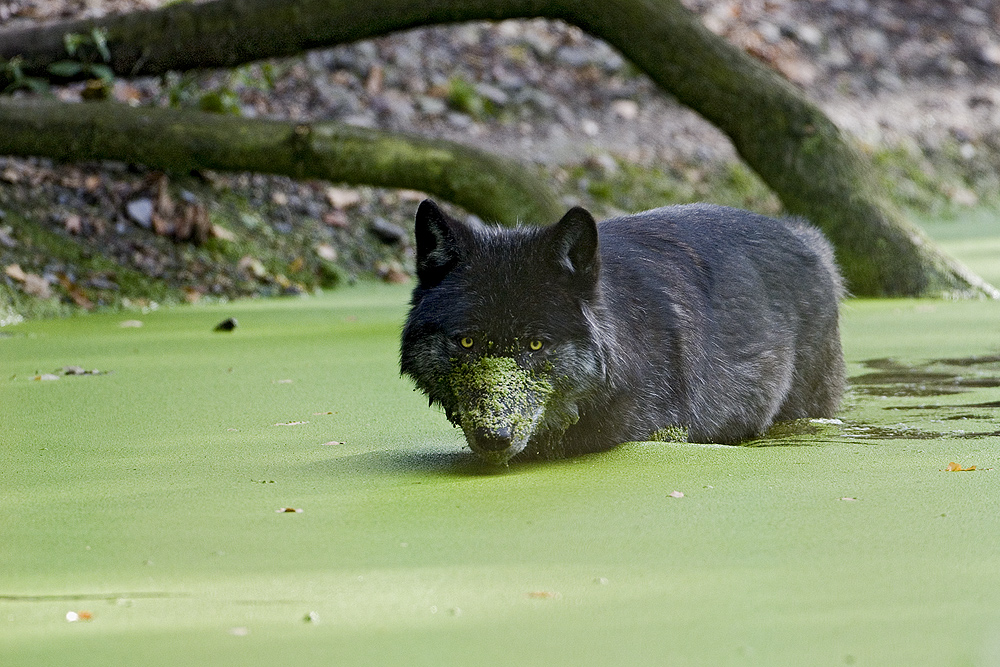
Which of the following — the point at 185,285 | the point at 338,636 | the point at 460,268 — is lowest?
the point at 185,285

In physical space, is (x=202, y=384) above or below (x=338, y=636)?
below

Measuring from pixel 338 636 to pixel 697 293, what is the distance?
2.49 meters

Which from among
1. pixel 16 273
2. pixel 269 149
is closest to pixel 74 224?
pixel 16 273

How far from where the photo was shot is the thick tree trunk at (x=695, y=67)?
26.2 feet

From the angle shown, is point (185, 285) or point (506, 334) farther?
point (185, 285)

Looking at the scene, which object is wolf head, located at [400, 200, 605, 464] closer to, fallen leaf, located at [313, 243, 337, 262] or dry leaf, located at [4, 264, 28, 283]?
dry leaf, located at [4, 264, 28, 283]

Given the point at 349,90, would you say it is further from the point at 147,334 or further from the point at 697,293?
the point at 697,293

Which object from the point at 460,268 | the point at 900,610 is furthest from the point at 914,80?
the point at 900,610

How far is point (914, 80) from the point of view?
15891 mm

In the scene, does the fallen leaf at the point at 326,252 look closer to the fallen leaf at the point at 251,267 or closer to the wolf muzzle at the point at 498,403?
the fallen leaf at the point at 251,267

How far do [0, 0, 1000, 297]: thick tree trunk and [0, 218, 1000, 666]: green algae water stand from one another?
2990mm

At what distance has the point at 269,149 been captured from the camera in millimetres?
7766

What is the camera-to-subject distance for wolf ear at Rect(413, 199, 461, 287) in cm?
391

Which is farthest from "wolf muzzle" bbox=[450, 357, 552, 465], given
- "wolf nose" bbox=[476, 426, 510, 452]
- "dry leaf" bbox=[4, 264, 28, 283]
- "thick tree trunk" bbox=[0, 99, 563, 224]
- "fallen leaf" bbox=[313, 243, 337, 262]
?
"fallen leaf" bbox=[313, 243, 337, 262]
